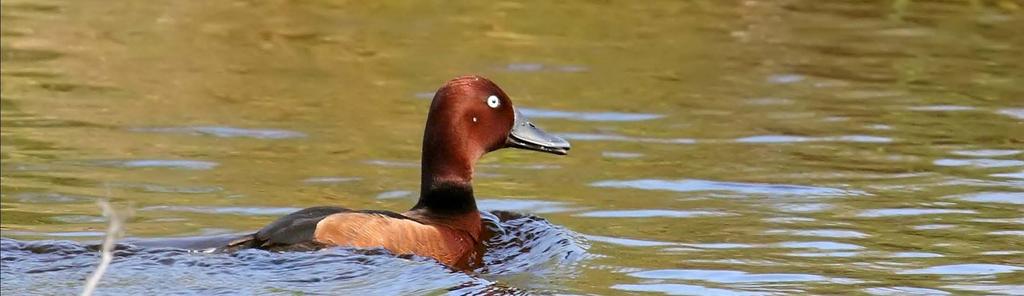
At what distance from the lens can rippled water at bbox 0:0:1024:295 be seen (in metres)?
7.96

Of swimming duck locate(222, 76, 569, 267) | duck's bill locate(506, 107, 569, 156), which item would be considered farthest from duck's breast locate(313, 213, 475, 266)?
duck's bill locate(506, 107, 569, 156)

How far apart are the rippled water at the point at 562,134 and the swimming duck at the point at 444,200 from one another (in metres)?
0.16

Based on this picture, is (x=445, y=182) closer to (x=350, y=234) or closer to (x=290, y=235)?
(x=350, y=234)

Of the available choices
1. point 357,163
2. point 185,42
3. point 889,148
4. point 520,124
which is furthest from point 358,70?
point 520,124

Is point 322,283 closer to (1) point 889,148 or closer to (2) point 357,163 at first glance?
(2) point 357,163

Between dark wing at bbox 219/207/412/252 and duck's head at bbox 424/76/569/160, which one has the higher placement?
duck's head at bbox 424/76/569/160

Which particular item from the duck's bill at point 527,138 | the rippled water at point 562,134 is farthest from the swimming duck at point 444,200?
the rippled water at point 562,134

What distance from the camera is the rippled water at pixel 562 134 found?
7.96 metres

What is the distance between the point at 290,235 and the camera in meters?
7.75

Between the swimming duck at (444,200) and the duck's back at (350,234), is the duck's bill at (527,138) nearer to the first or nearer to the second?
the swimming duck at (444,200)

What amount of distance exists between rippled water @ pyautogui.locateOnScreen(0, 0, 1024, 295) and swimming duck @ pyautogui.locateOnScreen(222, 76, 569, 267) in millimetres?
156

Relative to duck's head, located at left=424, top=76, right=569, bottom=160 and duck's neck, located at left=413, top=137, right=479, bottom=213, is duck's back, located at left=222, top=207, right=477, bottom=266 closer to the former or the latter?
duck's neck, located at left=413, top=137, right=479, bottom=213

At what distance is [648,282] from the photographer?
7.82 metres

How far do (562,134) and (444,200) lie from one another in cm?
332
